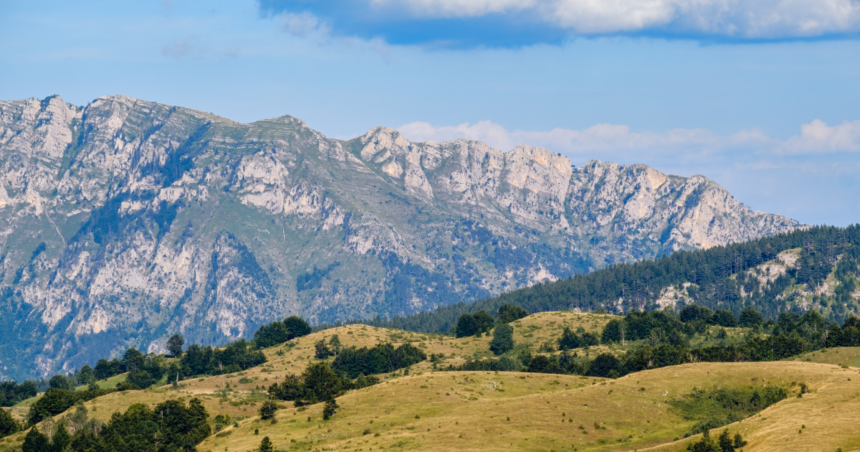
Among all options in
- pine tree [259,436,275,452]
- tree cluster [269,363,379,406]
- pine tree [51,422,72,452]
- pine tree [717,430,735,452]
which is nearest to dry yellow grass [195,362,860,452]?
pine tree [717,430,735,452]

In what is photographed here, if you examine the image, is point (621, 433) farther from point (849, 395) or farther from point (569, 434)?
point (849, 395)

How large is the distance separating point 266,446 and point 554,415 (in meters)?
41.6

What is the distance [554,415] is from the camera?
410 ft

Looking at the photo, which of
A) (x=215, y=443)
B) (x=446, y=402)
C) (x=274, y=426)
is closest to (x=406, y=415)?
(x=446, y=402)

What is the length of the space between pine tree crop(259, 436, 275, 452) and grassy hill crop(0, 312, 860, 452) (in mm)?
2237

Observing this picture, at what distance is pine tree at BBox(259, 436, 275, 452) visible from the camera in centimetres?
11531

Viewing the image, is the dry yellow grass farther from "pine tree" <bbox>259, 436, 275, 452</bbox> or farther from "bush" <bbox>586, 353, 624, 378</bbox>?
"bush" <bbox>586, 353, 624, 378</bbox>

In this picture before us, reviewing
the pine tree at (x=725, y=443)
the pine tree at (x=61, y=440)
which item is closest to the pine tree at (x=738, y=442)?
the pine tree at (x=725, y=443)

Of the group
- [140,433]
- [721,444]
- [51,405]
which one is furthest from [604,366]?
[51,405]

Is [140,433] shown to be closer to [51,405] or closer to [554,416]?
[51,405]

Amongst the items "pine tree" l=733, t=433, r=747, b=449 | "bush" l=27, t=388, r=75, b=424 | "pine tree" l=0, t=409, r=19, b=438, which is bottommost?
"pine tree" l=733, t=433, r=747, b=449

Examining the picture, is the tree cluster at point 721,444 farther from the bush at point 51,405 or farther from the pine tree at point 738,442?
the bush at point 51,405

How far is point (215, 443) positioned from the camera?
132m

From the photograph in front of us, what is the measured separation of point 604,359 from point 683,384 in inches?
2277
